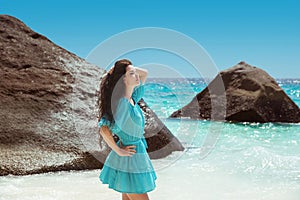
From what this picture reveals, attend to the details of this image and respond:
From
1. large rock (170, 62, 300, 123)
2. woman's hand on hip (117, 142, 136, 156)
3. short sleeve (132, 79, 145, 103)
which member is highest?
short sleeve (132, 79, 145, 103)

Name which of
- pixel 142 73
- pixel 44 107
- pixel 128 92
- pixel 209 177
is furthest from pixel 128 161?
pixel 44 107

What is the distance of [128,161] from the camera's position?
116 inches

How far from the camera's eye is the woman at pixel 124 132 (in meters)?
2.92

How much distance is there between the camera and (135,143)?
2990mm

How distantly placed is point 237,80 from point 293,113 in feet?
4.79

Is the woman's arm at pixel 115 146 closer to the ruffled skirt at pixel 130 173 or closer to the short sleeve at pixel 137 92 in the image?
the ruffled skirt at pixel 130 173

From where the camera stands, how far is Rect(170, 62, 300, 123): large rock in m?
10.0

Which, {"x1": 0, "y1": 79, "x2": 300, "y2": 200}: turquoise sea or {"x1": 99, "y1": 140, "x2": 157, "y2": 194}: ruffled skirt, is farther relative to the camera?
{"x1": 0, "y1": 79, "x2": 300, "y2": 200}: turquoise sea

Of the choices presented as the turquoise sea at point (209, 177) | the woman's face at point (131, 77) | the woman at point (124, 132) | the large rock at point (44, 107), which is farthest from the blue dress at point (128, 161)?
the large rock at point (44, 107)

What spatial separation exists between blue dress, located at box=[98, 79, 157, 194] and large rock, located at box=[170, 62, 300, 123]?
7261 mm

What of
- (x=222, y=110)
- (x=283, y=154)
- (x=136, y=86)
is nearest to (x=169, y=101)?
(x=222, y=110)

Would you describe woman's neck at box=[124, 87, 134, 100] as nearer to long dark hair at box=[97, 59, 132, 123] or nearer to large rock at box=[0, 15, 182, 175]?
long dark hair at box=[97, 59, 132, 123]

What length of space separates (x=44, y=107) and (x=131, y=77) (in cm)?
278

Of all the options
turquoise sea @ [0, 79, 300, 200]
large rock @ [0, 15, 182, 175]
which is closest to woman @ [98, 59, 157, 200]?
turquoise sea @ [0, 79, 300, 200]
